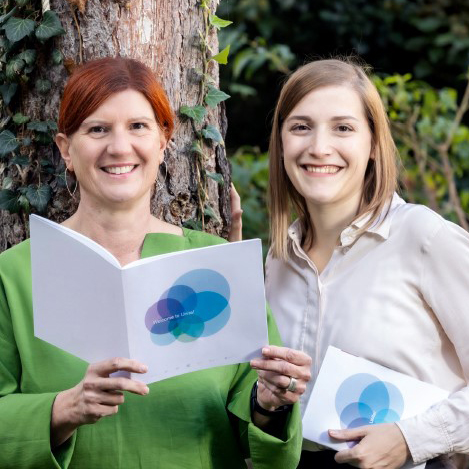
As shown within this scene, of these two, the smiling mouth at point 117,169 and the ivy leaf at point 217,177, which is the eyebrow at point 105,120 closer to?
the smiling mouth at point 117,169

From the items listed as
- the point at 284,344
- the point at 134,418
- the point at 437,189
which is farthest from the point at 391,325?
the point at 437,189

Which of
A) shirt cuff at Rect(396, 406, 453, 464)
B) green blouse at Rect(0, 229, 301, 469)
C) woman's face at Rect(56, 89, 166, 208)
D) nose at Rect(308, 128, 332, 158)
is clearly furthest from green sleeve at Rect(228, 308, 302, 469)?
nose at Rect(308, 128, 332, 158)

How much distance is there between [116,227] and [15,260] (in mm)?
249

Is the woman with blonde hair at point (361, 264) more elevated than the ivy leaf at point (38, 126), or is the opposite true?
the ivy leaf at point (38, 126)

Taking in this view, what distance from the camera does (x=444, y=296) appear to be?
90.3 inches

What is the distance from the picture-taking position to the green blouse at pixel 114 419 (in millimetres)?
2062

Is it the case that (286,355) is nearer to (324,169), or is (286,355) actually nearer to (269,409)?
(269,409)

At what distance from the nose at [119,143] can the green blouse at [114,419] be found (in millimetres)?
326

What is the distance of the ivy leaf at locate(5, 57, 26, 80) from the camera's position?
2521 mm

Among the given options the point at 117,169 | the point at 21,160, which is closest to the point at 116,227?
the point at 117,169

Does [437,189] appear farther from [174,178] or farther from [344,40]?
[174,178]

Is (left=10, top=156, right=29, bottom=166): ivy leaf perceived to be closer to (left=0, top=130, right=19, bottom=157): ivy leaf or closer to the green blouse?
(left=0, top=130, right=19, bottom=157): ivy leaf

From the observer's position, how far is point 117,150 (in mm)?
2139

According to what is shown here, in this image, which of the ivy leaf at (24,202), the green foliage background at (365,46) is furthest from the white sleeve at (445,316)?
the green foliage background at (365,46)
